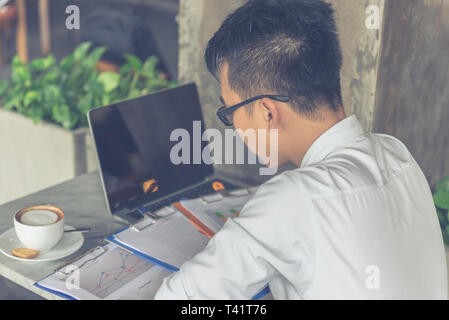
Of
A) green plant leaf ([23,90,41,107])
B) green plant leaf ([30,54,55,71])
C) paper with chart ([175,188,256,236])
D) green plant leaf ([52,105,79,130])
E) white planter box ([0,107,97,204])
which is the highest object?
green plant leaf ([30,54,55,71])

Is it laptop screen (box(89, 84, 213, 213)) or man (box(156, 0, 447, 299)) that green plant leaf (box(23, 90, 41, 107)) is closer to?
laptop screen (box(89, 84, 213, 213))

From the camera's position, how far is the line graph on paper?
50.6 inches

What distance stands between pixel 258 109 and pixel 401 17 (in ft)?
2.09

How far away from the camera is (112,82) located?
270cm

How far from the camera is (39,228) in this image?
1353mm

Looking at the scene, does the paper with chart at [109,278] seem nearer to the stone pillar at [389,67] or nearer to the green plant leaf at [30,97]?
the stone pillar at [389,67]

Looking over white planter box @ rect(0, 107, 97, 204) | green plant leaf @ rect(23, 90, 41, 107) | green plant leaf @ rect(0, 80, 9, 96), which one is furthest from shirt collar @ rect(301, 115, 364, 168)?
green plant leaf @ rect(0, 80, 9, 96)

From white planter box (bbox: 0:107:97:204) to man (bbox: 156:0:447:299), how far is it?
135 centimetres

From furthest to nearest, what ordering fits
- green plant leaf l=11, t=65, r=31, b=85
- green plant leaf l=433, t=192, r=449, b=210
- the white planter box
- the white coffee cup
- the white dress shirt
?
green plant leaf l=11, t=65, r=31, b=85, the white planter box, green plant leaf l=433, t=192, r=449, b=210, the white coffee cup, the white dress shirt

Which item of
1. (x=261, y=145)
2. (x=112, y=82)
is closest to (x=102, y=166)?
(x=261, y=145)

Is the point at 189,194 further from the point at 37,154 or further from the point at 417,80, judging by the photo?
the point at 37,154

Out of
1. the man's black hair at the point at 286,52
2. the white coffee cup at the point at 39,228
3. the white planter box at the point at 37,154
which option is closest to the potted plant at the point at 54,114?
the white planter box at the point at 37,154

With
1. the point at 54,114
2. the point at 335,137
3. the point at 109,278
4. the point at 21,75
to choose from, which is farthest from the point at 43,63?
the point at 335,137

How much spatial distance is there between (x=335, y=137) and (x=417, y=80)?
739 mm
